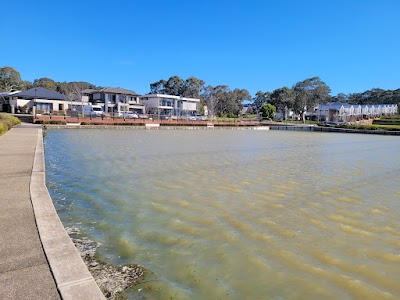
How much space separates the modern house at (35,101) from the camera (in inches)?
1799

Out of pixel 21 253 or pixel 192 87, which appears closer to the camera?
pixel 21 253

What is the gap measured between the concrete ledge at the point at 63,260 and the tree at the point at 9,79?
80964 mm

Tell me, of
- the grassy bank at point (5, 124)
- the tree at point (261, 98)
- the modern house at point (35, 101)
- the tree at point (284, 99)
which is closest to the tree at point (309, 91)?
the tree at point (284, 99)

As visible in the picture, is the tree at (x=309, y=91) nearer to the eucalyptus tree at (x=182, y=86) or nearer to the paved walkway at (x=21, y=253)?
the eucalyptus tree at (x=182, y=86)

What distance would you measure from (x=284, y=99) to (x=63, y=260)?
268ft

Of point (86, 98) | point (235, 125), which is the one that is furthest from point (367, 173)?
point (86, 98)

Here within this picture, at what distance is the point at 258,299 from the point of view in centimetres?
274

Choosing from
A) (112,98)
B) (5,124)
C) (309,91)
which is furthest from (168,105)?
(5,124)

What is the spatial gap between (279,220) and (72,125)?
3068 cm

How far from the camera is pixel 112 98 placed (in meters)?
59.7

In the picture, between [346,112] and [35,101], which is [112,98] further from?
[346,112]

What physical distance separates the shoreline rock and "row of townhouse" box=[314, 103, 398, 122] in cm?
7878

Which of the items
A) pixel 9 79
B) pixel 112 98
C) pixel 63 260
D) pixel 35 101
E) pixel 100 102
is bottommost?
pixel 63 260

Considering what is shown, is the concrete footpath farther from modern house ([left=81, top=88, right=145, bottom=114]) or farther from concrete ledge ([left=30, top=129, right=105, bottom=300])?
modern house ([left=81, top=88, right=145, bottom=114])
